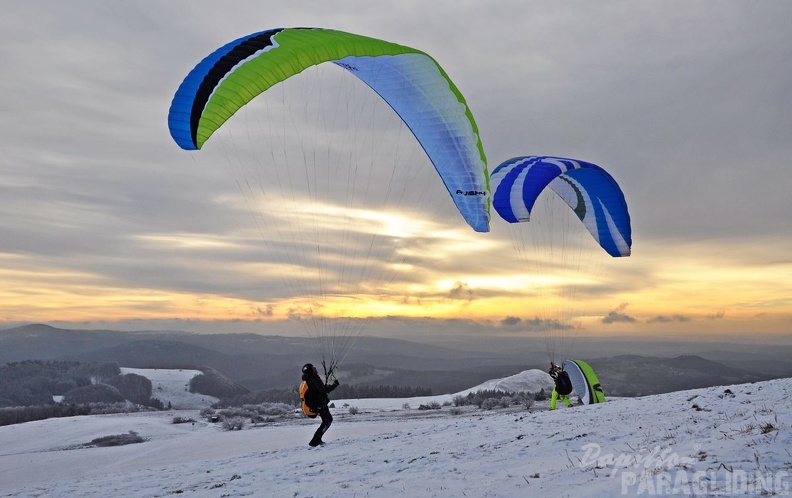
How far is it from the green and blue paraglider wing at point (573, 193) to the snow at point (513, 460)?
22.1 feet

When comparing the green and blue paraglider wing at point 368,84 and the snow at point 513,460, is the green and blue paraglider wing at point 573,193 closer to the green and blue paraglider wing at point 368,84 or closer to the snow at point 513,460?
the green and blue paraglider wing at point 368,84

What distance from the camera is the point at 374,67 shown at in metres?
13.7

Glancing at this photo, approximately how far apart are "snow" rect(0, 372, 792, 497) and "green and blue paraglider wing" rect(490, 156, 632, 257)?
265 inches

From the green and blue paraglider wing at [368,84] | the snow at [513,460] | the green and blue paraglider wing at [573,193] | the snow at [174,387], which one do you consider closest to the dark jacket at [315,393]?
the snow at [513,460]

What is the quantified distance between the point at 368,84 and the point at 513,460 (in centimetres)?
929

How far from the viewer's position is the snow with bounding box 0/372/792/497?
7352 mm

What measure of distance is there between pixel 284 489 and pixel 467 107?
9.73 meters

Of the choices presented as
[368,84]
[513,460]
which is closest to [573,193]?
[368,84]

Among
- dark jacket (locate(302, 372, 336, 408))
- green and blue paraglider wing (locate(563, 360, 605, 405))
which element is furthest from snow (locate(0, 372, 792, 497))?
green and blue paraglider wing (locate(563, 360, 605, 405))

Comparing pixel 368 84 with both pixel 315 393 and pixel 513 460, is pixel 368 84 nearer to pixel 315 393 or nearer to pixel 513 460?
pixel 315 393

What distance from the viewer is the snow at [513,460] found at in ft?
24.1

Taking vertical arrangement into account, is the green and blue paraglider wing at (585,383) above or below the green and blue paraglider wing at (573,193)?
below

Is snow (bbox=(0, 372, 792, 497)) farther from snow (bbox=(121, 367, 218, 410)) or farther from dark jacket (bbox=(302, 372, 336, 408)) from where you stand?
snow (bbox=(121, 367, 218, 410))

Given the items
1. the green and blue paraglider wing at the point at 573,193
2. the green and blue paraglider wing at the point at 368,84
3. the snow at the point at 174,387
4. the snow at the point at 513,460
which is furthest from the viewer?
the snow at the point at 174,387
